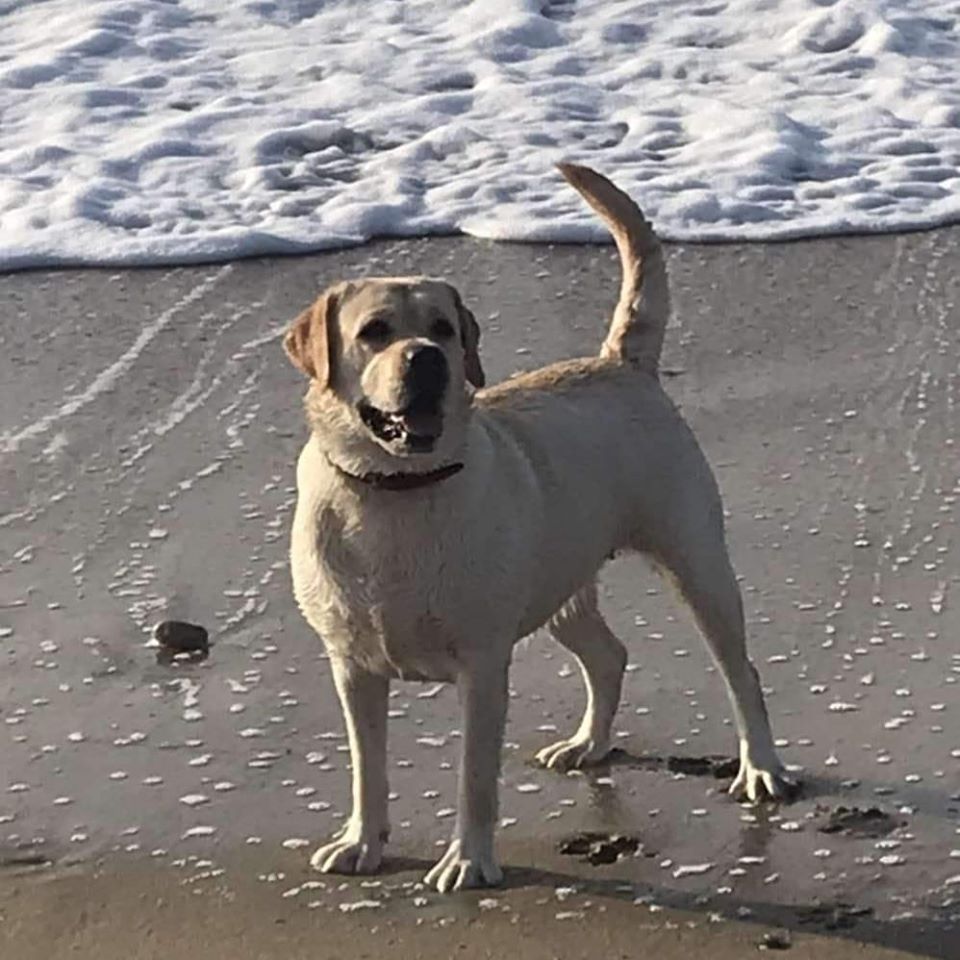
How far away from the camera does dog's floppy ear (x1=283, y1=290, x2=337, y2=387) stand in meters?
3.70

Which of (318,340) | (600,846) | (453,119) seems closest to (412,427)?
(318,340)

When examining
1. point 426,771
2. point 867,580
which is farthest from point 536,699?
point 867,580

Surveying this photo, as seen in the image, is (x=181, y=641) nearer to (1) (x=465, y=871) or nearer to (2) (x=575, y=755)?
(2) (x=575, y=755)

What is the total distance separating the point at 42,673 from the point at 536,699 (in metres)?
1.00

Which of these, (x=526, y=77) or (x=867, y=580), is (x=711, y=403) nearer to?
(x=867, y=580)

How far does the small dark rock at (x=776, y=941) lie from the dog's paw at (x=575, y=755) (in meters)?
0.75

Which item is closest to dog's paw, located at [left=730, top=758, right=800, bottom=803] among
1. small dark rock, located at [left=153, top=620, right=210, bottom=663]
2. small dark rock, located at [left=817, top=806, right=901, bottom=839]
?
small dark rock, located at [left=817, top=806, right=901, bottom=839]

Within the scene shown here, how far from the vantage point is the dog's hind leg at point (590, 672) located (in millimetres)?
4273

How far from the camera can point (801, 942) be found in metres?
3.54

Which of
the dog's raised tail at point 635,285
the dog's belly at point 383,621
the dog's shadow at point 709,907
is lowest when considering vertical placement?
the dog's shadow at point 709,907

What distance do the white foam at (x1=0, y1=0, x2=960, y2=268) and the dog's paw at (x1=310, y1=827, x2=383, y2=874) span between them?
4.46m

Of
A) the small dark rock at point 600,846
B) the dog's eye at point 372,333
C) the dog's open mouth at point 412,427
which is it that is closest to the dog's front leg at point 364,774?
the small dark rock at point 600,846

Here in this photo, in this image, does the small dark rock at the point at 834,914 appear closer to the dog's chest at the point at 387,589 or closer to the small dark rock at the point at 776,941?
the small dark rock at the point at 776,941

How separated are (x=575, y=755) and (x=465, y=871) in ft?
1.91
